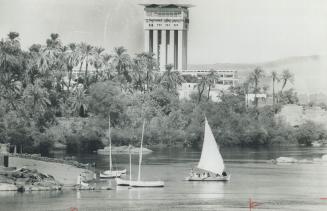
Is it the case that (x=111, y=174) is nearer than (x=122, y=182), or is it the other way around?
(x=122, y=182)

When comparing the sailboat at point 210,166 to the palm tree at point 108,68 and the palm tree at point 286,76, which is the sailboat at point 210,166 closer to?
the palm tree at point 108,68

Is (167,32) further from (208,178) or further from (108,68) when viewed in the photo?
(208,178)

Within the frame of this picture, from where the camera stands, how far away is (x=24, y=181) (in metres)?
70.0

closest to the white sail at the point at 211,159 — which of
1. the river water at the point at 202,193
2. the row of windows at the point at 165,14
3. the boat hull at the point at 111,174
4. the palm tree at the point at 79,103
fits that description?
the river water at the point at 202,193

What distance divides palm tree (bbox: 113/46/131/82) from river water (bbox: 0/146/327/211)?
38.8 meters

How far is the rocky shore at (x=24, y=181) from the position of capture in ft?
227

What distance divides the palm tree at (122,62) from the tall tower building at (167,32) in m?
38.6

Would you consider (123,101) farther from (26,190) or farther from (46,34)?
(26,190)

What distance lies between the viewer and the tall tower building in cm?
17712

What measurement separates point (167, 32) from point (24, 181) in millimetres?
112661

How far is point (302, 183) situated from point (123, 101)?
4659 cm

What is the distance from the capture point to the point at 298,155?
356ft

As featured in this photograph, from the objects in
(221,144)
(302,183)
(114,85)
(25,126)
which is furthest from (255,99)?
(302,183)

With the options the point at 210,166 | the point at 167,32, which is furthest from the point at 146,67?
the point at 210,166
